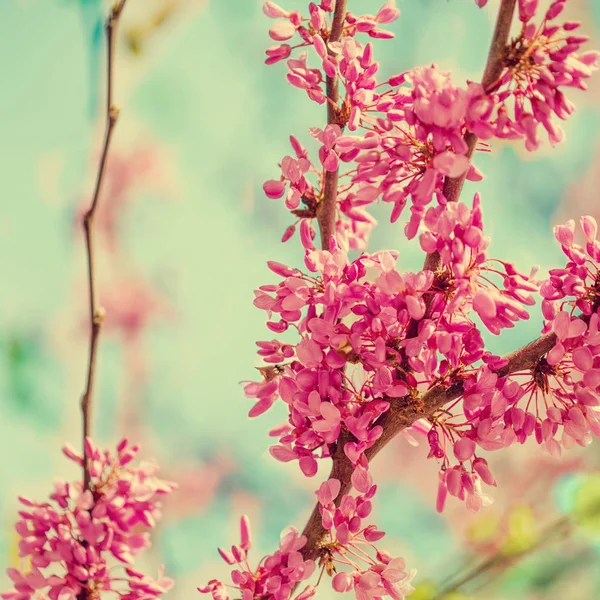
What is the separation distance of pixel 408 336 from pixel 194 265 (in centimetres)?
122

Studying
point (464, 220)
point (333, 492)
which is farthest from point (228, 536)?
point (464, 220)

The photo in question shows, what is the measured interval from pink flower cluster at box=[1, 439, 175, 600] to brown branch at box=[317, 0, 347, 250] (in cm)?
24

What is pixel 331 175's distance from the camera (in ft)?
1.68

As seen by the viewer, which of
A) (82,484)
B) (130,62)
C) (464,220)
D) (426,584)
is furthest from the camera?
(130,62)

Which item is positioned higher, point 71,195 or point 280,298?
point 71,195

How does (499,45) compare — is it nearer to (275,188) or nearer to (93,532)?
(275,188)

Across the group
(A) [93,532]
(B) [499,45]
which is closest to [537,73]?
(B) [499,45]

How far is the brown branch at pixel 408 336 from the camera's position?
1.40ft

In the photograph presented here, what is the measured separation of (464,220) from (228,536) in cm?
134

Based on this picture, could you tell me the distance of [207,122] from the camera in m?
1.64

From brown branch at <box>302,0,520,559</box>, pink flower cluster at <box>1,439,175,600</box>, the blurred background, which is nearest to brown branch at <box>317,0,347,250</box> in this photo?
brown branch at <box>302,0,520,559</box>

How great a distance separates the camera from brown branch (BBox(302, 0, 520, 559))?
1.40ft

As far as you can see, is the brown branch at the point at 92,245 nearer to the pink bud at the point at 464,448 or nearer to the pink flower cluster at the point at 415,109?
the pink flower cluster at the point at 415,109

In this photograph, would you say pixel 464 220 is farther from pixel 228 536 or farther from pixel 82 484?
pixel 228 536
